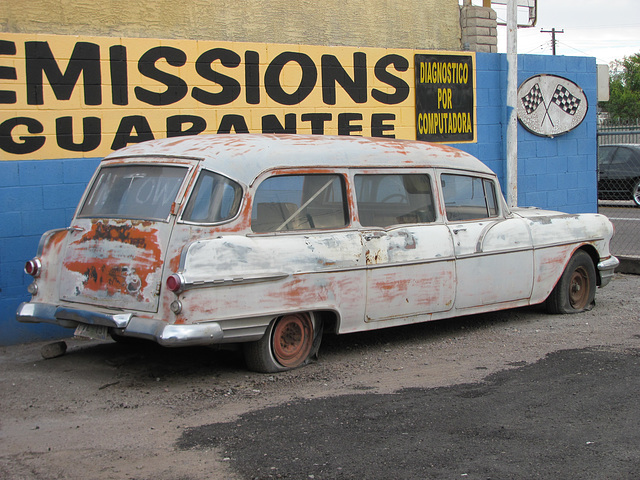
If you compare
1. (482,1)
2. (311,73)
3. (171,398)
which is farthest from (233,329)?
(482,1)

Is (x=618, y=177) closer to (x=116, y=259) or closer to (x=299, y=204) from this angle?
(x=299, y=204)

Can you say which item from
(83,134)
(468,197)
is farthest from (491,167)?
(83,134)

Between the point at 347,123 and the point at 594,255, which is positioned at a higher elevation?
the point at 347,123

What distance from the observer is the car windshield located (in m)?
5.82

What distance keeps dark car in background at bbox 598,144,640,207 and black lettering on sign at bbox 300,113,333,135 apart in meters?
12.2

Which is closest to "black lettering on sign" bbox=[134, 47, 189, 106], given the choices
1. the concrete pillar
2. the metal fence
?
the concrete pillar

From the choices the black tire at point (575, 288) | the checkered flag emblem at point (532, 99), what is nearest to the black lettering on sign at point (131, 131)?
the black tire at point (575, 288)

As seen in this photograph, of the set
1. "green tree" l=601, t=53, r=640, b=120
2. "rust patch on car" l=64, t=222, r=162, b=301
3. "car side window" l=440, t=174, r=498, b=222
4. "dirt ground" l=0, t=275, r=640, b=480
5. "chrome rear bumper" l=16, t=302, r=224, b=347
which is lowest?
"dirt ground" l=0, t=275, r=640, b=480

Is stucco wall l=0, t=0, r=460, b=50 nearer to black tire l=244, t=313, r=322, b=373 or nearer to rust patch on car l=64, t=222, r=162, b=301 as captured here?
rust patch on car l=64, t=222, r=162, b=301

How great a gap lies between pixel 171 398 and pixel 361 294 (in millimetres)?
1704

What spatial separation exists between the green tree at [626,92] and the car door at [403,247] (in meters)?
37.6

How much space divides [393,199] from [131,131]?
110 inches

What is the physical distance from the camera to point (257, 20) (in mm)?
8977

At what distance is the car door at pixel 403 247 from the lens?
6.47m
